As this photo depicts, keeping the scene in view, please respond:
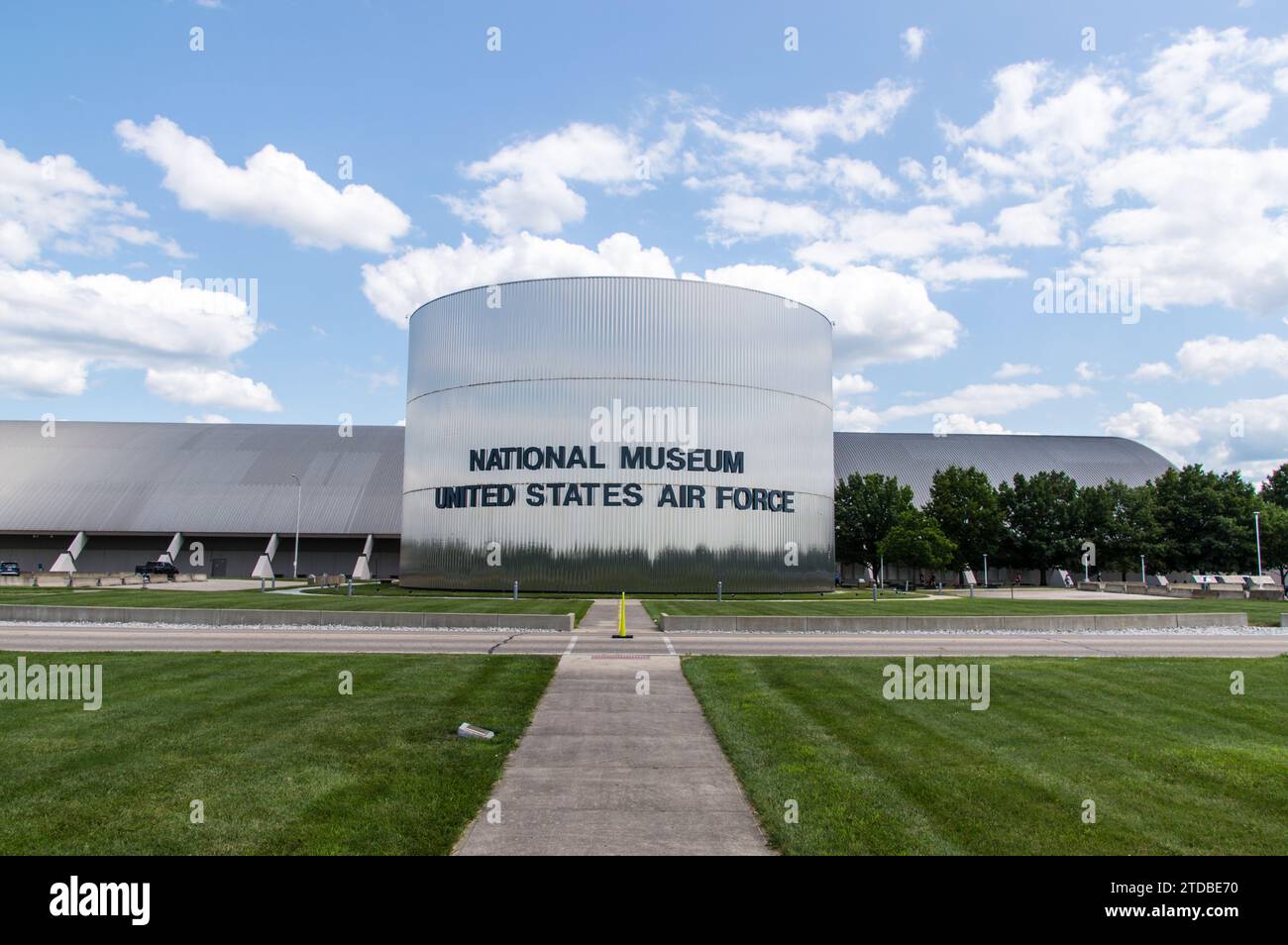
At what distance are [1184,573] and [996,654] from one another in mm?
69519

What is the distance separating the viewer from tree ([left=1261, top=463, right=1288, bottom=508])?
291ft

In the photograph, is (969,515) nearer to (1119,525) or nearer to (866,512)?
(866,512)

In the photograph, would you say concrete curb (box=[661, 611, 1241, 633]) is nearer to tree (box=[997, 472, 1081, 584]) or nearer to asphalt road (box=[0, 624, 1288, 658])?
asphalt road (box=[0, 624, 1288, 658])

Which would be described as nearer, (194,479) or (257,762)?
(257,762)

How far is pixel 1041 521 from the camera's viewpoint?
76.6 meters

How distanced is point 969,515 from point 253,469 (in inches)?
2460

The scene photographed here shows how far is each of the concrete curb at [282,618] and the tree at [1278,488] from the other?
293 ft

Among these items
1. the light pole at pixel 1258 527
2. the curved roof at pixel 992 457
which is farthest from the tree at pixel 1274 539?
the curved roof at pixel 992 457

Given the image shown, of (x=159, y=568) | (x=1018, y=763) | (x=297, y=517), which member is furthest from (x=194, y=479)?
(x=1018, y=763)

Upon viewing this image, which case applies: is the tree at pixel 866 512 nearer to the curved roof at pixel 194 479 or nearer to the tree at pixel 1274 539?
the tree at pixel 1274 539

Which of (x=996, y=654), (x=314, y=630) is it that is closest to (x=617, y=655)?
(x=996, y=654)

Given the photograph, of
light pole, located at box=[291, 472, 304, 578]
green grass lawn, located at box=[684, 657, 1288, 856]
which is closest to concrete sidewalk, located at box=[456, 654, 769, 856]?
green grass lawn, located at box=[684, 657, 1288, 856]

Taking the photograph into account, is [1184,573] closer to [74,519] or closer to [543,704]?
[543,704]

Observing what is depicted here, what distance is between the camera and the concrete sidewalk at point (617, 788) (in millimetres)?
6645
